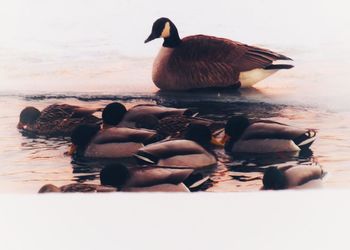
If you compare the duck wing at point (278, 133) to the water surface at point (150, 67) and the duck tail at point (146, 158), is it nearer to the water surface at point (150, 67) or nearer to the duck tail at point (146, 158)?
the water surface at point (150, 67)

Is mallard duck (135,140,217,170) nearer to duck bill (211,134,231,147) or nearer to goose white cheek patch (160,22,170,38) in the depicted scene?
duck bill (211,134,231,147)

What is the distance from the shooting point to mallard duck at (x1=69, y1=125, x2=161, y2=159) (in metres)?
2.25

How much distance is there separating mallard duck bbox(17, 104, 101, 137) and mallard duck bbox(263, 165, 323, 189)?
0.58m

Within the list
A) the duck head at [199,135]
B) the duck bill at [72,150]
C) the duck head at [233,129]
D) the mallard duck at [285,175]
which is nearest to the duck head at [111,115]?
the duck bill at [72,150]

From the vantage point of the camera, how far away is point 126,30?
7.52ft

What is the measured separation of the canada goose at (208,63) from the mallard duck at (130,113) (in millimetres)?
80

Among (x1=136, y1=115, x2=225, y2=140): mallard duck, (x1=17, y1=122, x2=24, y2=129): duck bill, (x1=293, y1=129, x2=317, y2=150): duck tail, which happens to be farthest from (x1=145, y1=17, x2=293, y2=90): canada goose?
(x1=17, y1=122, x2=24, y2=129): duck bill

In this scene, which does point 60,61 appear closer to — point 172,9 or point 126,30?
point 126,30

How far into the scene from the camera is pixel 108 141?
2258 mm

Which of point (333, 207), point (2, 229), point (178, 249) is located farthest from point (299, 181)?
point (2, 229)

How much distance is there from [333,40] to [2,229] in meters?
1.25

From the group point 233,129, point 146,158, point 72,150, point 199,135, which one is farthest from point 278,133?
point 72,150

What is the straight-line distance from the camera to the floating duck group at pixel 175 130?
224 cm

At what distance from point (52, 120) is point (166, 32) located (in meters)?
0.47
